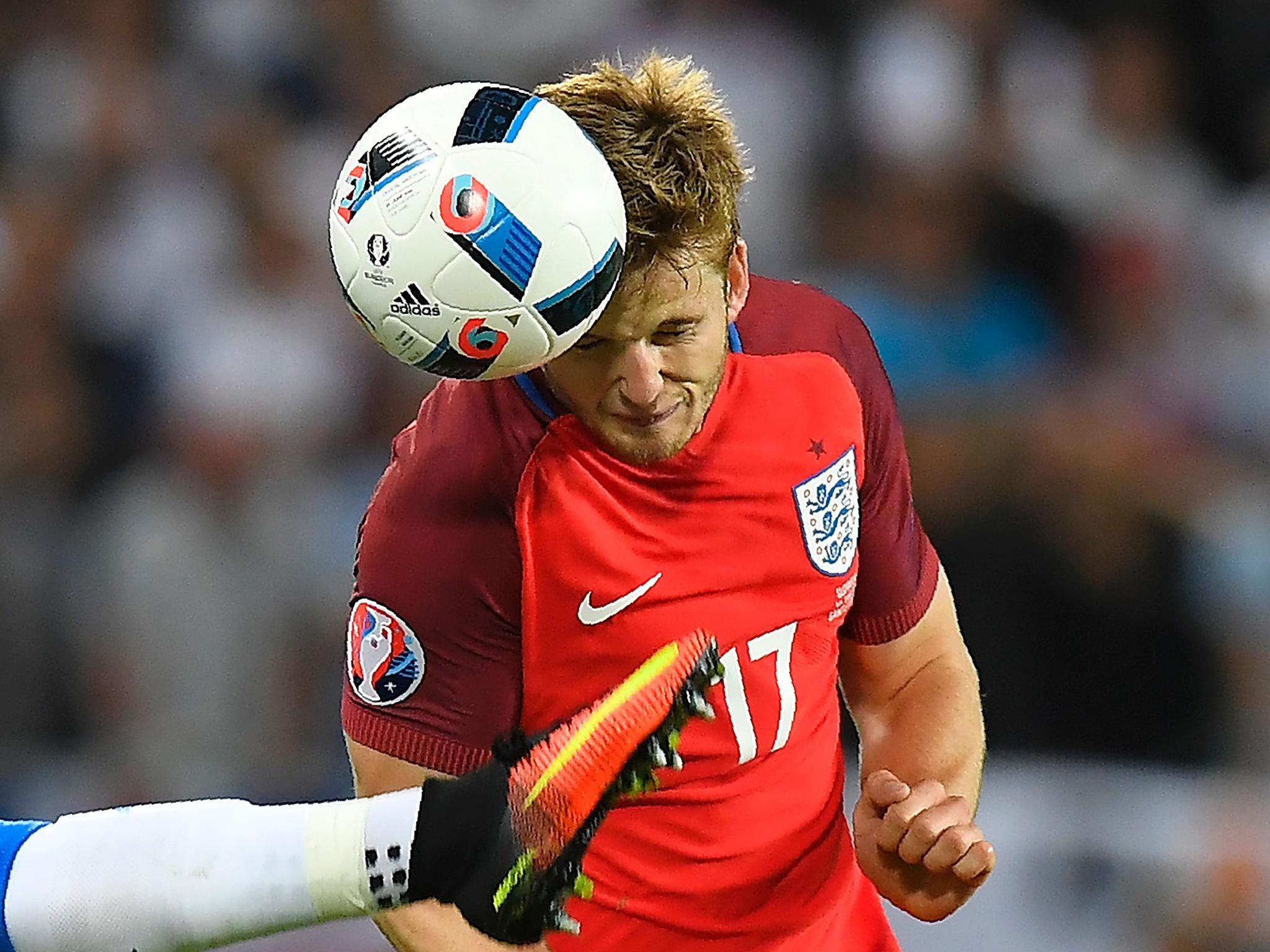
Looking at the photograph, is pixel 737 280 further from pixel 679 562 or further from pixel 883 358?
pixel 883 358

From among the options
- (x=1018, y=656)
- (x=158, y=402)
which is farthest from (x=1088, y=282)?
(x=158, y=402)

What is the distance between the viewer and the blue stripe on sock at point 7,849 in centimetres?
231

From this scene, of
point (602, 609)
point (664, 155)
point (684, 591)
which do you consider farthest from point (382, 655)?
point (664, 155)

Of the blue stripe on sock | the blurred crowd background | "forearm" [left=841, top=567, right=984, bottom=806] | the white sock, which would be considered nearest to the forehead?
the white sock

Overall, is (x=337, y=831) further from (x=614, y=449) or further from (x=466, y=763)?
(x=614, y=449)

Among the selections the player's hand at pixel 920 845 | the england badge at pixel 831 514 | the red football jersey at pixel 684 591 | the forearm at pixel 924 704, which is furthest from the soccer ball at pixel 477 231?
the forearm at pixel 924 704

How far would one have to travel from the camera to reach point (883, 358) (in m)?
5.43

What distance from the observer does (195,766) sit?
17.4 feet

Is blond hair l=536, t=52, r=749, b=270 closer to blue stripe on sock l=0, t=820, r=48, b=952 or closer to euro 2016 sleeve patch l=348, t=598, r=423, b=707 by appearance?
euro 2016 sleeve patch l=348, t=598, r=423, b=707

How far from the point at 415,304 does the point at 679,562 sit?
55 cm

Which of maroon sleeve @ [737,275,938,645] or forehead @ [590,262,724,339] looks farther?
maroon sleeve @ [737,275,938,645]

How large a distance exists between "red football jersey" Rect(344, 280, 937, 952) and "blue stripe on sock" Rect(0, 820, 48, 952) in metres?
0.44

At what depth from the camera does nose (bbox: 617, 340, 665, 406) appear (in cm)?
229

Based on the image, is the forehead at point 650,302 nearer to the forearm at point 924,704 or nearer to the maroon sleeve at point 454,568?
the maroon sleeve at point 454,568
